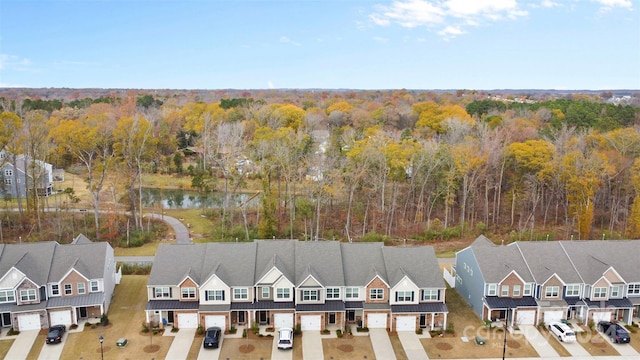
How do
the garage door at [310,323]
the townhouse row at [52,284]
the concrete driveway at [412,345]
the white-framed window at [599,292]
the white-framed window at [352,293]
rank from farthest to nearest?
the white-framed window at [599,292], the white-framed window at [352,293], the garage door at [310,323], the townhouse row at [52,284], the concrete driveway at [412,345]

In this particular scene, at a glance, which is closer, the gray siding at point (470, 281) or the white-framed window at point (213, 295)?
the white-framed window at point (213, 295)

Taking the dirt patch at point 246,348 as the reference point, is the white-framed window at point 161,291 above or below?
above

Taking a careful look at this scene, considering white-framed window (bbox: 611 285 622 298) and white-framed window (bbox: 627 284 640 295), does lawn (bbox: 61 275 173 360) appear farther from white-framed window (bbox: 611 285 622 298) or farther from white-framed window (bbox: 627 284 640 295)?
white-framed window (bbox: 627 284 640 295)

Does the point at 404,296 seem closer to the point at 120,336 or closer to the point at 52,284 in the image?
the point at 120,336

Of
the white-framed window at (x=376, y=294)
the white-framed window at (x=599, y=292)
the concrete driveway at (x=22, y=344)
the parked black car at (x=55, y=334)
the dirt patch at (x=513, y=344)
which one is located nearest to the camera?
the concrete driveway at (x=22, y=344)

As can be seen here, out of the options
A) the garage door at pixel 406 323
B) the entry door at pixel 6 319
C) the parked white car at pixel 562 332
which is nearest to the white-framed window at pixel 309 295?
the garage door at pixel 406 323

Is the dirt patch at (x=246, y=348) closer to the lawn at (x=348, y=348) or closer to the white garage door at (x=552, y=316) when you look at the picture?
the lawn at (x=348, y=348)

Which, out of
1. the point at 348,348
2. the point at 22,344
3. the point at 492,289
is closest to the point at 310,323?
the point at 348,348
